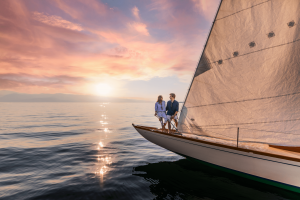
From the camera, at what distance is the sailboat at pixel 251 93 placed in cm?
517

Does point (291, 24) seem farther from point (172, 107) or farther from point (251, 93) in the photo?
point (172, 107)

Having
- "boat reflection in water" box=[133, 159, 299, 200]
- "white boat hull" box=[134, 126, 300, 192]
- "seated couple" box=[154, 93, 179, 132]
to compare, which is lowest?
"boat reflection in water" box=[133, 159, 299, 200]

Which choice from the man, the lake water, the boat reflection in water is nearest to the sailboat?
the boat reflection in water

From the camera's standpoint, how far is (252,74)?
231 inches

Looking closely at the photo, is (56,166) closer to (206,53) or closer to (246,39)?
(206,53)

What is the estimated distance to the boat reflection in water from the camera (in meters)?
5.09

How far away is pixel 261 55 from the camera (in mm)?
5672

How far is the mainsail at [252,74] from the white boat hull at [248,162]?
0.91m

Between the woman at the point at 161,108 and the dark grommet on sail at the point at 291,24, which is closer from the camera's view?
the dark grommet on sail at the point at 291,24

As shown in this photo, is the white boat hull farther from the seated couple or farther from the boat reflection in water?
the seated couple

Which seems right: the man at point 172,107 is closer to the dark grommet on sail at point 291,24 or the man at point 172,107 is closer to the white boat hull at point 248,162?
the white boat hull at point 248,162

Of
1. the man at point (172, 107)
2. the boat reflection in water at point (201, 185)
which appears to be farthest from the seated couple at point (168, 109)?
the boat reflection in water at point (201, 185)

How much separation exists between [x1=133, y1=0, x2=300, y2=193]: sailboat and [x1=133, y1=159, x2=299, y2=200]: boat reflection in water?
44 cm

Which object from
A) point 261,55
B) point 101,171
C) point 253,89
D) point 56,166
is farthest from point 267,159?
point 56,166
